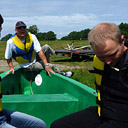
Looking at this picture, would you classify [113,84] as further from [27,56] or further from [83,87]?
[27,56]

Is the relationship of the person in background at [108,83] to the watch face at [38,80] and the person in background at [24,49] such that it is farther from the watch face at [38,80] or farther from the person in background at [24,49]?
the watch face at [38,80]

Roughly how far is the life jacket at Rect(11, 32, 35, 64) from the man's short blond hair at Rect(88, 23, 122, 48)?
2846 millimetres

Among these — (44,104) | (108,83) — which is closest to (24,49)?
(44,104)

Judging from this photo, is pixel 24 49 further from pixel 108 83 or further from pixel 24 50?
pixel 108 83

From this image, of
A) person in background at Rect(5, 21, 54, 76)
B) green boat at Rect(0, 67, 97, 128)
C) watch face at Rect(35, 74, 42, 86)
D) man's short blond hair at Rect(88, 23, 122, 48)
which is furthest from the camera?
watch face at Rect(35, 74, 42, 86)

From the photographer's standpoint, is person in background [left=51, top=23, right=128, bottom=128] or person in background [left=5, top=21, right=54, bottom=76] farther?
person in background [left=5, top=21, right=54, bottom=76]

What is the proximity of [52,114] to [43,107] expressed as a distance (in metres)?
0.15

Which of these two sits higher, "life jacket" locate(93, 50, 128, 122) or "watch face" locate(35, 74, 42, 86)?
"life jacket" locate(93, 50, 128, 122)

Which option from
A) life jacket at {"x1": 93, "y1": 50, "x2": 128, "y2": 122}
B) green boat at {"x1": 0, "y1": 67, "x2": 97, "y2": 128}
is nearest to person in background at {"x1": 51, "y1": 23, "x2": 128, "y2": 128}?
life jacket at {"x1": 93, "y1": 50, "x2": 128, "y2": 122}

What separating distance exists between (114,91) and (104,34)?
1.47 ft

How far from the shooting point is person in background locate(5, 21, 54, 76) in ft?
13.5

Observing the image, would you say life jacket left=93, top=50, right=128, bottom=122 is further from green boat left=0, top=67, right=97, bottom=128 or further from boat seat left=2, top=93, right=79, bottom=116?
boat seat left=2, top=93, right=79, bottom=116

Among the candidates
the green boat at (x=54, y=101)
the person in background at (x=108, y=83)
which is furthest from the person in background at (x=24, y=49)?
the person in background at (x=108, y=83)

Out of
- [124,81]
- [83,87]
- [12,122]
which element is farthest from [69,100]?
[124,81]
